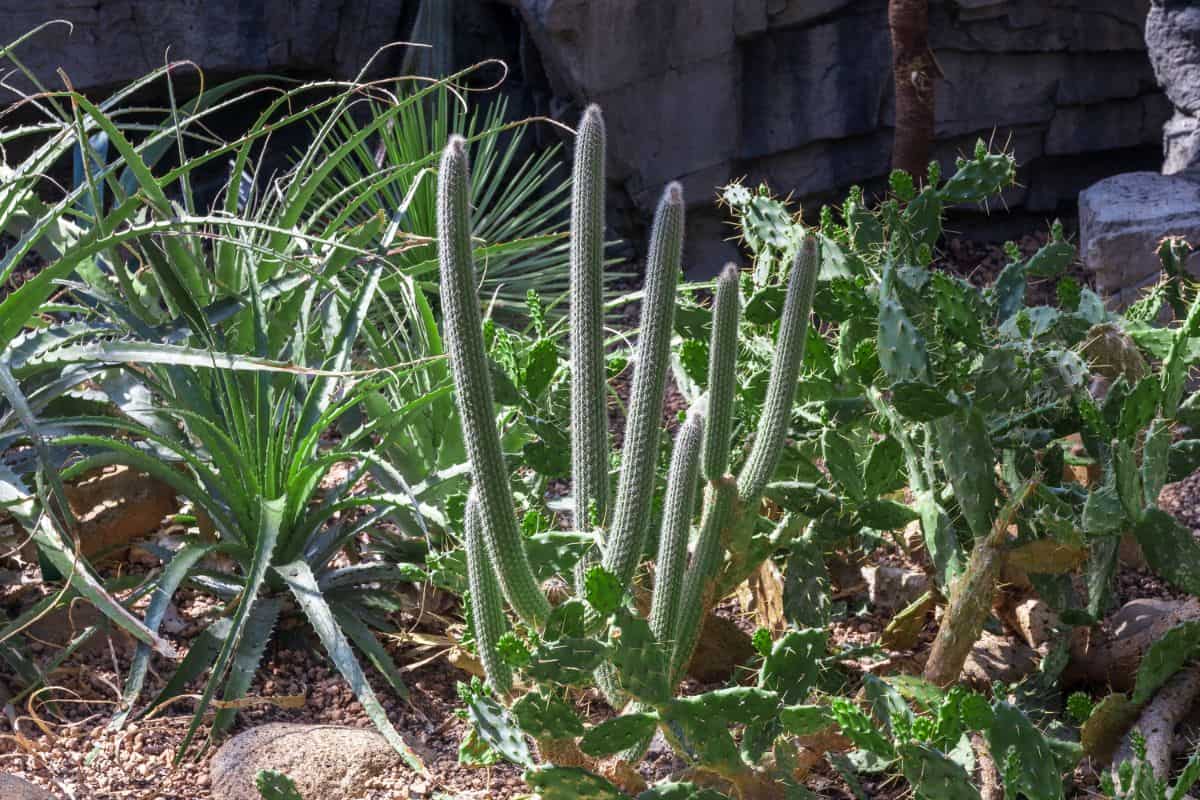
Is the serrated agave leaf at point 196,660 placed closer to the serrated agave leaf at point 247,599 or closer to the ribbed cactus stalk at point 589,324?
the serrated agave leaf at point 247,599

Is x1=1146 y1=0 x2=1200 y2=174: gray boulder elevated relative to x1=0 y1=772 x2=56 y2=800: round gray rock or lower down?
elevated

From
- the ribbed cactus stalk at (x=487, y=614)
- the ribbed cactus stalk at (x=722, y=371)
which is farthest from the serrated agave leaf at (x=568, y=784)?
the ribbed cactus stalk at (x=722, y=371)

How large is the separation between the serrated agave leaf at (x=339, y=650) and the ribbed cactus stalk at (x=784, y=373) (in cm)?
64

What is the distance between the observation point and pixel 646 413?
158 cm

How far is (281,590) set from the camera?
227 cm

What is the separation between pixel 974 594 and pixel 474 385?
35.3 inches

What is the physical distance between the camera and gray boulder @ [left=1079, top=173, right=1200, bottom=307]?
3686 mm

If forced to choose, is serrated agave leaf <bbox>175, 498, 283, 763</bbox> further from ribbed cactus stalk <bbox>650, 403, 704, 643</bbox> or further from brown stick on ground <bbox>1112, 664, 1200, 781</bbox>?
brown stick on ground <bbox>1112, 664, 1200, 781</bbox>

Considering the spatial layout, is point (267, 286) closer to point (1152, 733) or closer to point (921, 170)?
point (1152, 733)

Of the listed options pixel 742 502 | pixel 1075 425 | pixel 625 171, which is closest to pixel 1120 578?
pixel 1075 425

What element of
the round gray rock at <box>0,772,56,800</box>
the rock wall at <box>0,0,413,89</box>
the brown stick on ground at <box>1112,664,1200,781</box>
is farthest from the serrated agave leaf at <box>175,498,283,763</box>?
the rock wall at <box>0,0,413,89</box>

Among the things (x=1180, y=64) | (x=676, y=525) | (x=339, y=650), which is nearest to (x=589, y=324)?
(x=676, y=525)

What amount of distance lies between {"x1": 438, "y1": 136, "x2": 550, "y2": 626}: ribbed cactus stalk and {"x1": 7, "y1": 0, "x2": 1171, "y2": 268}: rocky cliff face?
3.63 metres

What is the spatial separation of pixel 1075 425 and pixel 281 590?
4.66 feet
